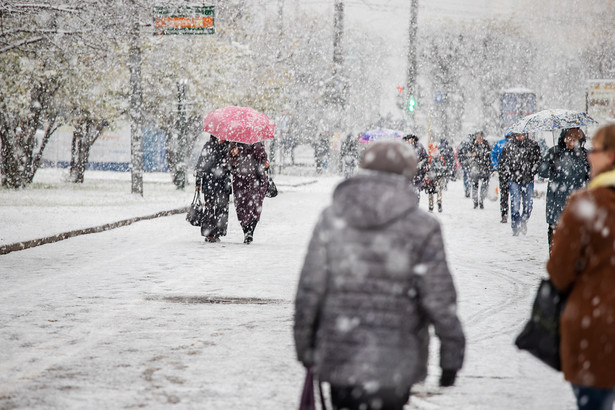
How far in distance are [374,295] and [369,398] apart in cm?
39

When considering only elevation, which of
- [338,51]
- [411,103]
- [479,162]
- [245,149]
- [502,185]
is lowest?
[502,185]

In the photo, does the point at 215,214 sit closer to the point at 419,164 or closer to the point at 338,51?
the point at 419,164

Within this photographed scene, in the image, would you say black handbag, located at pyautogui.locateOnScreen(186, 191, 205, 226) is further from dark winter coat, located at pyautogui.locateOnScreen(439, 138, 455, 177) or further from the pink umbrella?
dark winter coat, located at pyautogui.locateOnScreen(439, 138, 455, 177)

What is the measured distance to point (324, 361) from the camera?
359 cm

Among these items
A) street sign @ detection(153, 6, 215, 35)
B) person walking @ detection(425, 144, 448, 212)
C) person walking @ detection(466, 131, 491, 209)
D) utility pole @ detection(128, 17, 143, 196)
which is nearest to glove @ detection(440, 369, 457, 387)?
person walking @ detection(425, 144, 448, 212)

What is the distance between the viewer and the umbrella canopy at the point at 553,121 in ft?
49.1

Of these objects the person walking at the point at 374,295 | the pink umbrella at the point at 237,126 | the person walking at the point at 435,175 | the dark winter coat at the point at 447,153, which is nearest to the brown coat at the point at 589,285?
the person walking at the point at 374,295

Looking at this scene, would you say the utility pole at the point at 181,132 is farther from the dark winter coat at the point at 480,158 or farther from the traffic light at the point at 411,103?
the traffic light at the point at 411,103

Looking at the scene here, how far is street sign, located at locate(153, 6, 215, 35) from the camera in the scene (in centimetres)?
2238

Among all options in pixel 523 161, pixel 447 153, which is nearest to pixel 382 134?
pixel 447 153

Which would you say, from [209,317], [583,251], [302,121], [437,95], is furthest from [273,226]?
[302,121]

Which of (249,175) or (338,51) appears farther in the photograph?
(338,51)

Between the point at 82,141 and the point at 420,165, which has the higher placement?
the point at 82,141

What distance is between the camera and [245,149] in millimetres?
14852
